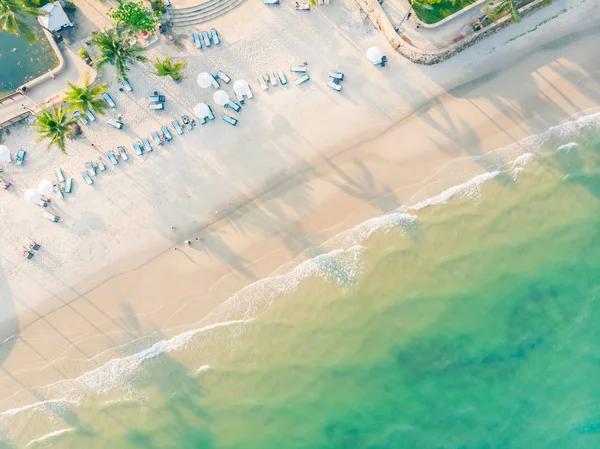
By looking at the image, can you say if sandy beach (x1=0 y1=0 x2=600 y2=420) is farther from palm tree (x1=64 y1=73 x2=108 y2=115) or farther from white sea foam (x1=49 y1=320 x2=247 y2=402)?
palm tree (x1=64 y1=73 x2=108 y2=115)

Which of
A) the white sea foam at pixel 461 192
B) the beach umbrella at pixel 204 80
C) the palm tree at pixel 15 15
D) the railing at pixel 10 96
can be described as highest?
the palm tree at pixel 15 15

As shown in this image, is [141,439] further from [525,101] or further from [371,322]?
[525,101]

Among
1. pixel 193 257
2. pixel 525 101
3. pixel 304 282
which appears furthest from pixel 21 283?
pixel 525 101

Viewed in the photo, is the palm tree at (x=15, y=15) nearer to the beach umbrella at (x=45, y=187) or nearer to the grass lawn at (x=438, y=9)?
the beach umbrella at (x=45, y=187)

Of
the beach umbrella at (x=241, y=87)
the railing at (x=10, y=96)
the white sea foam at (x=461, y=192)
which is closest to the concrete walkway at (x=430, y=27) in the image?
the white sea foam at (x=461, y=192)

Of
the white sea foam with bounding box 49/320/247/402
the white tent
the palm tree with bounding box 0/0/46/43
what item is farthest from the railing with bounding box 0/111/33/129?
the white sea foam with bounding box 49/320/247/402

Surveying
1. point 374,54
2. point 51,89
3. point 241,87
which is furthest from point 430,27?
point 51,89
